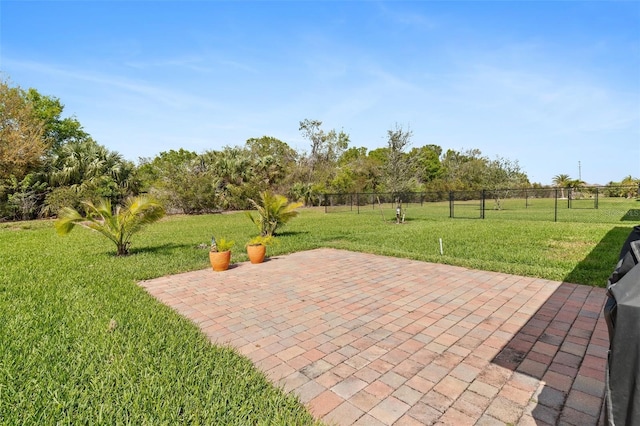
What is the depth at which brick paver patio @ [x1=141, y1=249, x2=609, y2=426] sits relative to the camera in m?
2.06

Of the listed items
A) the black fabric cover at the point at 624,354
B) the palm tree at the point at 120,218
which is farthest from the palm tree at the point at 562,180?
the black fabric cover at the point at 624,354

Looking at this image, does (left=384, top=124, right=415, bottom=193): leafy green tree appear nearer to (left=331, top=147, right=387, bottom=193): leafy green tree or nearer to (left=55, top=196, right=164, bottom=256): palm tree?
(left=55, top=196, right=164, bottom=256): palm tree

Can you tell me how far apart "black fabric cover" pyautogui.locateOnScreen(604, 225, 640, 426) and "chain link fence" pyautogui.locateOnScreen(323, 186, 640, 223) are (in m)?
13.3

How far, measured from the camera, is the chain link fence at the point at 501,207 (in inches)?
565

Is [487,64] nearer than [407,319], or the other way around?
[407,319]

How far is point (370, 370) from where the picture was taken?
2.49 meters

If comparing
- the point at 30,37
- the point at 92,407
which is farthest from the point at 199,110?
the point at 92,407

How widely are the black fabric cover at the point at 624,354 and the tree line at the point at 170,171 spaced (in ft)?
50.1

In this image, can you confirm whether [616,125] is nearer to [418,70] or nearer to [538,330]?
[418,70]

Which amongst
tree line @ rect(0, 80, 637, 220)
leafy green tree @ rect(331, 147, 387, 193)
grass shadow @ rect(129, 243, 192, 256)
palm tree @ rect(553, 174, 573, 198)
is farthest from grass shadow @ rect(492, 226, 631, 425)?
palm tree @ rect(553, 174, 573, 198)

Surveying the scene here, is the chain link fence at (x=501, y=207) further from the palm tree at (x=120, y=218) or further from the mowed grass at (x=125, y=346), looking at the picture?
the palm tree at (x=120, y=218)

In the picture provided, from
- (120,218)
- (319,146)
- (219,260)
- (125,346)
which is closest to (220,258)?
(219,260)

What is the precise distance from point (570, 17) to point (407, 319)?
26.7 feet

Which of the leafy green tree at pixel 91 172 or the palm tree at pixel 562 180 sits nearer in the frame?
the leafy green tree at pixel 91 172
